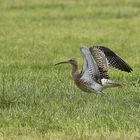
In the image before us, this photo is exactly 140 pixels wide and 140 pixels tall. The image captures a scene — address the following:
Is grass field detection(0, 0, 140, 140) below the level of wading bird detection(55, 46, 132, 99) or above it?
below

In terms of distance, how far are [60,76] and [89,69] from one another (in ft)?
8.82

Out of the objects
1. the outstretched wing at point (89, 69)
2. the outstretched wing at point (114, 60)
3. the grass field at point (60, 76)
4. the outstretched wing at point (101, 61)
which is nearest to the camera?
the grass field at point (60, 76)

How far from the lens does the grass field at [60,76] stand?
8286 mm

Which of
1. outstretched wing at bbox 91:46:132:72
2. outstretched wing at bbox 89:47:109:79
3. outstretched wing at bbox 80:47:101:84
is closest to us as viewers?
outstretched wing at bbox 80:47:101:84

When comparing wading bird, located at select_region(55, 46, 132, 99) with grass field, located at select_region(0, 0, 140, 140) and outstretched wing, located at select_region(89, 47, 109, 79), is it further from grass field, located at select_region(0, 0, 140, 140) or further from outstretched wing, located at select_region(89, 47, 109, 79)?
grass field, located at select_region(0, 0, 140, 140)

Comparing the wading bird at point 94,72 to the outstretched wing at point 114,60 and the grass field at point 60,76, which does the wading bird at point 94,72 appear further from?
the grass field at point 60,76

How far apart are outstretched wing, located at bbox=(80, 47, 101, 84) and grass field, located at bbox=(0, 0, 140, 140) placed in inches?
13.4

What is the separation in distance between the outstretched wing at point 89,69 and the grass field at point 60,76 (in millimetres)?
340

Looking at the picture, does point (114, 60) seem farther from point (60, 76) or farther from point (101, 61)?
point (60, 76)

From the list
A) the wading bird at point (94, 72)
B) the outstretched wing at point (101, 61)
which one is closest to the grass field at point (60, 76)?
the wading bird at point (94, 72)

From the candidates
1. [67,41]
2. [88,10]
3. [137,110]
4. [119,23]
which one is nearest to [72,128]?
[137,110]

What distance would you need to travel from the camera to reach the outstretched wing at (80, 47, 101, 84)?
9234mm

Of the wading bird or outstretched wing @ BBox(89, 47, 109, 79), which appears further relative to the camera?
outstretched wing @ BBox(89, 47, 109, 79)

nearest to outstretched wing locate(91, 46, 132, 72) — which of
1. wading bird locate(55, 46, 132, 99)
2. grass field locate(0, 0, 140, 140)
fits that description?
wading bird locate(55, 46, 132, 99)
